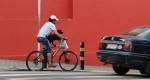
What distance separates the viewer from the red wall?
2031 cm

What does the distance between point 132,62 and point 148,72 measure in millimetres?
481

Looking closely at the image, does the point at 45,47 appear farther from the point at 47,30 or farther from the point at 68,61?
the point at 68,61

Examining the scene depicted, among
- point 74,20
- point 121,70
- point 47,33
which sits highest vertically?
point 74,20

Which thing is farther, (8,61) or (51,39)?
(8,61)

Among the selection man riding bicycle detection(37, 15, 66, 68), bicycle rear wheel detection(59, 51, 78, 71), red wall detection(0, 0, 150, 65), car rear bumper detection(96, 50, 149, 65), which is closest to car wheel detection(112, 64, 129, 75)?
car rear bumper detection(96, 50, 149, 65)

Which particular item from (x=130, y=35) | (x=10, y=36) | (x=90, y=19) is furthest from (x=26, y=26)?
(x=130, y=35)

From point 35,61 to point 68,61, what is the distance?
3.21ft

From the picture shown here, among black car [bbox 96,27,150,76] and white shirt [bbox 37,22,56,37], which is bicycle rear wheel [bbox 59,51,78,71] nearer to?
white shirt [bbox 37,22,56,37]

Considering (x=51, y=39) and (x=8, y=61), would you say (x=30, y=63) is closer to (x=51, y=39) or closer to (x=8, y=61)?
(x=51, y=39)

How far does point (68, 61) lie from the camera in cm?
1777

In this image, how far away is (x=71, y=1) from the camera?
68.1 feet

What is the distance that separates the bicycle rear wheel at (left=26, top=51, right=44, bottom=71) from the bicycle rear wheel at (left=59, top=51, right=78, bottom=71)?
60 cm

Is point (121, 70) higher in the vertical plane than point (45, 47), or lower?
lower

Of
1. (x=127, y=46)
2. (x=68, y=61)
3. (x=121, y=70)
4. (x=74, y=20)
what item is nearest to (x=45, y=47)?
(x=68, y=61)
